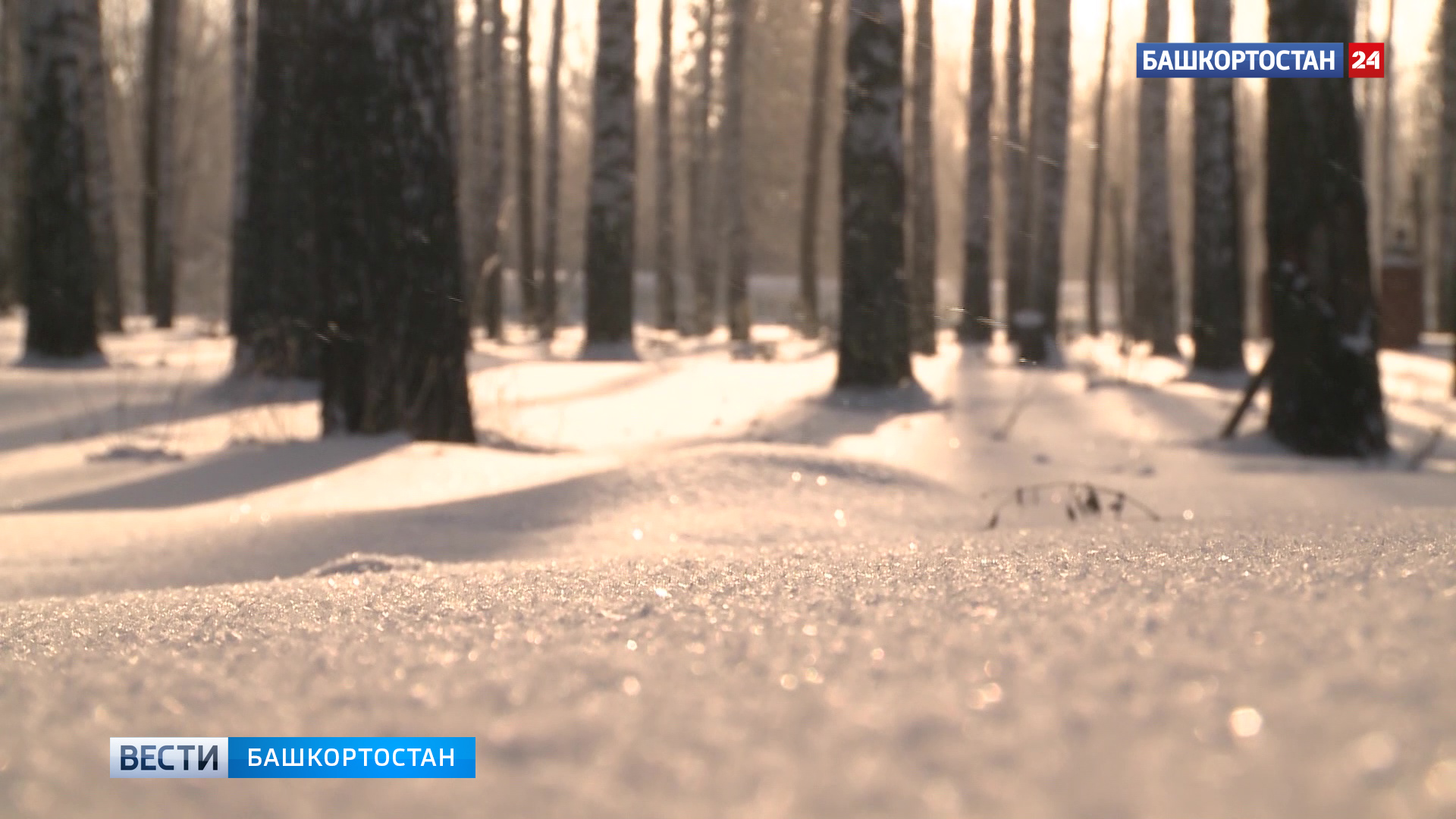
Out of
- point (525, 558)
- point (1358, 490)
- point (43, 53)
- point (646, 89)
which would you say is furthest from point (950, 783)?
point (646, 89)

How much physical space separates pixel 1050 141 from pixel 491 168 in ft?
27.3

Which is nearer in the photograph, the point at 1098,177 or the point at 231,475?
the point at 231,475

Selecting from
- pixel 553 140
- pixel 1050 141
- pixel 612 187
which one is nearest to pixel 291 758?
pixel 612 187

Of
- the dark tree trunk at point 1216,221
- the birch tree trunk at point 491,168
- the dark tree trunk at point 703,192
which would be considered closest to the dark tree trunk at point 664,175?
the dark tree trunk at point 703,192

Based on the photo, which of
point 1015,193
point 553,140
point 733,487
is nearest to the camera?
point 733,487

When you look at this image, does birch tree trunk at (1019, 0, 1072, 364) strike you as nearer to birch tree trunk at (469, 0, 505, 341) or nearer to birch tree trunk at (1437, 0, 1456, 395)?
birch tree trunk at (1437, 0, 1456, 395)

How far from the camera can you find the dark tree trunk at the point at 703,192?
20.1 metres

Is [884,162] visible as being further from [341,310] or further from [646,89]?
[646,89]

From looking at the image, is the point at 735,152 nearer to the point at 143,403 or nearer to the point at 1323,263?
the point at 143,403

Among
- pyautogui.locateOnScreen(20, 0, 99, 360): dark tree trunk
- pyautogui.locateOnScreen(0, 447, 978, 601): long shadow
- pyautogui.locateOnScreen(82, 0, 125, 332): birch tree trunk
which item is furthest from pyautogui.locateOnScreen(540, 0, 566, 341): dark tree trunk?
pyautogui.locateOnScreen(0, 447, 978, 601): long shadow

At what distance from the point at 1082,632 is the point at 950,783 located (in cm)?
35

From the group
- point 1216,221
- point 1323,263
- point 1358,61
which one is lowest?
point 1323,263

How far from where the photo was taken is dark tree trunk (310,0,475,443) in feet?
16.3

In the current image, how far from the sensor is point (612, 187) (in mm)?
12148
